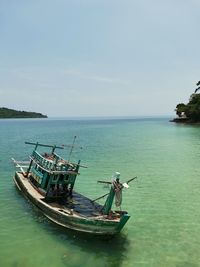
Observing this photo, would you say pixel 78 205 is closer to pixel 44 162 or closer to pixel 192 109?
pixel 44 162

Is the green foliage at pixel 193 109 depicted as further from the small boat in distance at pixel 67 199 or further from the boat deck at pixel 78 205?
the boat deck at pixel 78 205

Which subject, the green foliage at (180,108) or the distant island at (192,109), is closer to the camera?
the distant island at (192,109)

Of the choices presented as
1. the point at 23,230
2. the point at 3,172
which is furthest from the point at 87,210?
the point at 3,172

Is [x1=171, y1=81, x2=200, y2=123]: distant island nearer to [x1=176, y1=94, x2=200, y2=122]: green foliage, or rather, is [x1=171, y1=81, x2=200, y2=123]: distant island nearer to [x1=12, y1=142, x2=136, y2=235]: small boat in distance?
[x1=176, y1=94, x2=200, y2=122]: green foliage

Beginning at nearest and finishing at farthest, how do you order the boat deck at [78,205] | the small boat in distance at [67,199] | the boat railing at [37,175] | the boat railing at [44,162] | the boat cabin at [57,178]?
the small boat in distance at [67,199] → the boat deck at [78,205] → the boat cabin at [57,178] → the boat railing at [44,162] → the boat railing at [37,175]

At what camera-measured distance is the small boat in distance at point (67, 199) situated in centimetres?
1647

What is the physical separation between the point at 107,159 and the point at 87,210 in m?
23.1

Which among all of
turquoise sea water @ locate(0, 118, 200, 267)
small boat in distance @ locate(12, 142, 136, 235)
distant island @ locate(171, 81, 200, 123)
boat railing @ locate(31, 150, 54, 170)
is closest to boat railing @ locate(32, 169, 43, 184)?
small boat in distance @ locate(12, 142, 136, 235)

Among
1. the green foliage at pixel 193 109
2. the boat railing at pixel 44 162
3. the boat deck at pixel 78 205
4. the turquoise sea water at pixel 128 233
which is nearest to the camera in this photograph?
the turquoise sea water at pixel 128 233

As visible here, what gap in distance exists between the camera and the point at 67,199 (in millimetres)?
21609

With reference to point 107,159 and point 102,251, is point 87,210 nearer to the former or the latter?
point 102,251

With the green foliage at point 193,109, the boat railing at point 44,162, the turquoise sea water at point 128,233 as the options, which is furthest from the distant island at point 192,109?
the boat railing at point 44,162

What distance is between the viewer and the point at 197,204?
2270 centimetres

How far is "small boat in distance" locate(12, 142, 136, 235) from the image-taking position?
54.0 ft
